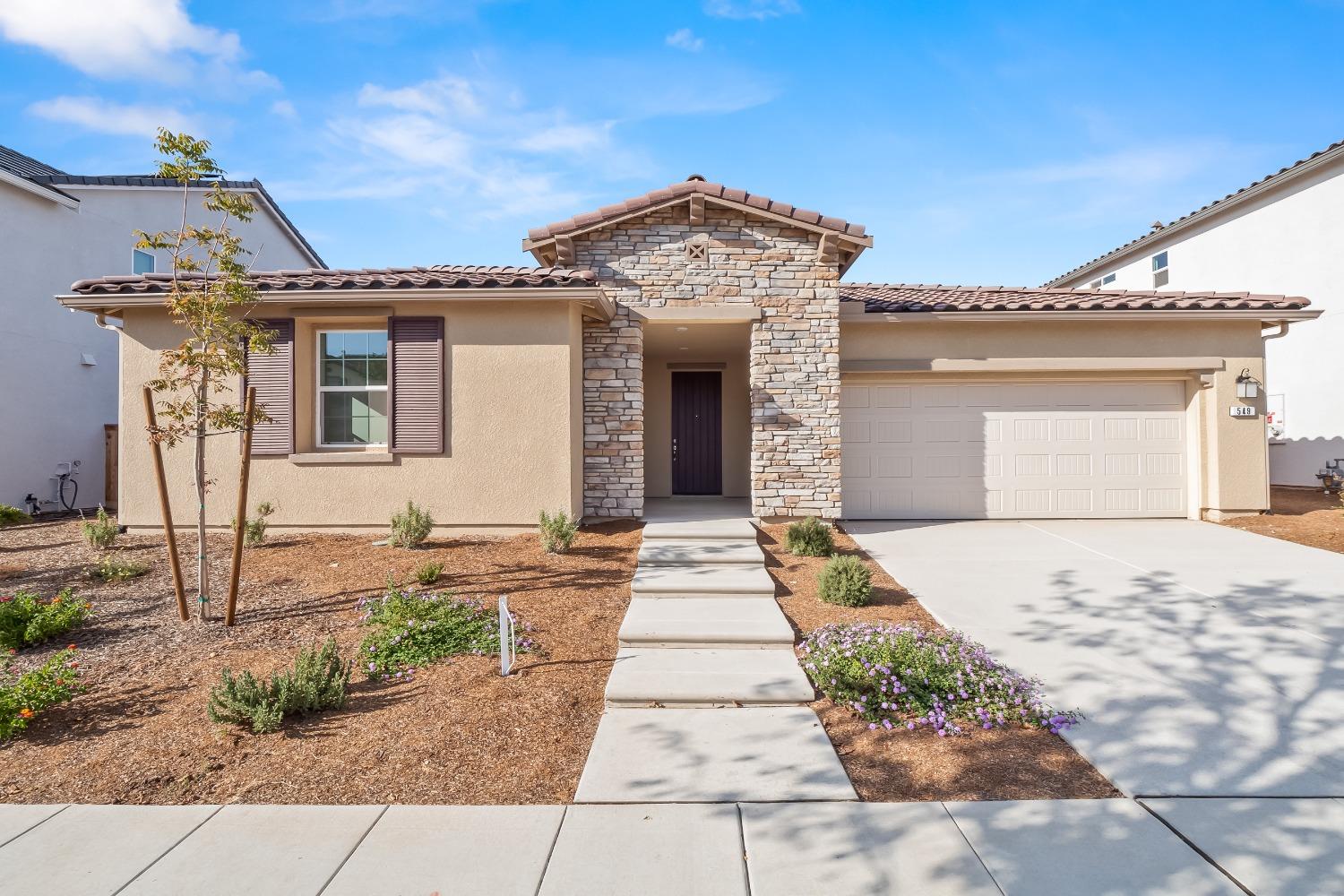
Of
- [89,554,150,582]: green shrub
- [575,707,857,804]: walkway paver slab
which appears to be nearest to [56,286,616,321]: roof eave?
[89,554,150,582]: green shrub

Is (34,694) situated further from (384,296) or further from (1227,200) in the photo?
(1227,200)

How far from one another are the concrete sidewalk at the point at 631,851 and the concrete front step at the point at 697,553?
3.97 m

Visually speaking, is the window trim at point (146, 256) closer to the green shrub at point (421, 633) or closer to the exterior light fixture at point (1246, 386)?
the green shrub at point (421, 633)

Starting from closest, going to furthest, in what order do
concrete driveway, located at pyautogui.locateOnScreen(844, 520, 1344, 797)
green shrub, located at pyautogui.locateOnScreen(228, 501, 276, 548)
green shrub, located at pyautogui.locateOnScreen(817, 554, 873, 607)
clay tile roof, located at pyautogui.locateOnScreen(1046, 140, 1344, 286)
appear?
concrete driveway, located at pyautogui.locateOnScreen(844, 520, 1344, 797), green shrub, located at pyautogui.locateOnScreen(817, 554, 873, 607), green shrub, located at pyautogui.locateOnScreen(228, 501, 276, 548), clay tile roof, located at pyautogui.locateOnScreen(1046, 140, 1344, 286)

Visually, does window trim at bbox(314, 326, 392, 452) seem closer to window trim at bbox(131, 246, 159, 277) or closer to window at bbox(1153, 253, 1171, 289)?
window trim at bbox(131, 246, 159, 277)

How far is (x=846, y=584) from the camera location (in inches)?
232

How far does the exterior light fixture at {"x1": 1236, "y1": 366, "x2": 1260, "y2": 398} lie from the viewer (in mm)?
9852

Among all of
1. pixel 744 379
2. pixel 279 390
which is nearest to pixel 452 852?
pixel 279 390

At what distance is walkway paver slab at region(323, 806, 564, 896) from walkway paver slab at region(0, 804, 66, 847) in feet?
5.19

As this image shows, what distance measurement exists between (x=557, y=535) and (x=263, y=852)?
4.76m

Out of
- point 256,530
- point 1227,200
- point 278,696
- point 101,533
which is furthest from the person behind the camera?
point 1227,200

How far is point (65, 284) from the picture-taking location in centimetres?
1253

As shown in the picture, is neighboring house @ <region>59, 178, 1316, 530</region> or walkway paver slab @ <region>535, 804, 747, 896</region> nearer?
walkway paver slab @ <region>535, 804, 747, 896</region>

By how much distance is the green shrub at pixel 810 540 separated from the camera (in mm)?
7711
